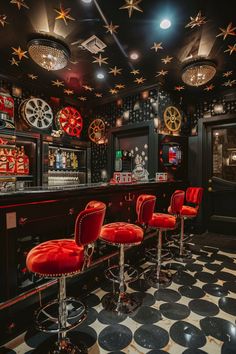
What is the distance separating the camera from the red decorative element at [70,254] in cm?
147

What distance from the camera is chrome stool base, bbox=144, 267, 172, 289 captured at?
2.83 metres

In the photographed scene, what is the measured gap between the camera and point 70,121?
5.95 m

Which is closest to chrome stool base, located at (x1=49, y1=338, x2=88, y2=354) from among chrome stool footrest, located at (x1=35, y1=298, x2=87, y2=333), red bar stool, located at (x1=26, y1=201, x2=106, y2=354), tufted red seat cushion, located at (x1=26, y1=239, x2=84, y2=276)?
red bar stool, located at (x1=26, y1=201, x2=106, y2=354)

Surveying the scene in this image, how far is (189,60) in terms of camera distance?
382 cm

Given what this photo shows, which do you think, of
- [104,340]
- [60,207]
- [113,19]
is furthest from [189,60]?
[104,340]

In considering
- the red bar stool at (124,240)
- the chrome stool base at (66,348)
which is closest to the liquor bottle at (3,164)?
the red bar stool at (124,240)

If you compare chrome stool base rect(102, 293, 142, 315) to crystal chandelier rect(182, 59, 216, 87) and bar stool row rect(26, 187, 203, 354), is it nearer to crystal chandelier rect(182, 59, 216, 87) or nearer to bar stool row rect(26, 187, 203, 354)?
bar stool row rect(26, 187, 203, 354)

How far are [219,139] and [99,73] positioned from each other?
345 centimetres

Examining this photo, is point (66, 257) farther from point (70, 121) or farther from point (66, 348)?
point (70, 121)

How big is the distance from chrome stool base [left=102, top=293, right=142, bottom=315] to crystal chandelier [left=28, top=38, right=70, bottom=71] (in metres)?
3.68

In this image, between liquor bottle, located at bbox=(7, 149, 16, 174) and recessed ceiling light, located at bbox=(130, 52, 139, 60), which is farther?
recessed ceiling light, located at bbox=(130, 52, 139, 60)

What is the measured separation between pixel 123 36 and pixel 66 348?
157 inches

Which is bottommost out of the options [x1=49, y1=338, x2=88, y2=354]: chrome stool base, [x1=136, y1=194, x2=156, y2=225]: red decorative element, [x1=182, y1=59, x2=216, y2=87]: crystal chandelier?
[x1=49, y1=338, x2=88, y2=354]: chrome stool base

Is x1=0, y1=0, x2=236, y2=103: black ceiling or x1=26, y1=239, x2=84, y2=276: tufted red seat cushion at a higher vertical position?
x1=0, y1=0, x2=236, y2=103: black ceiling
